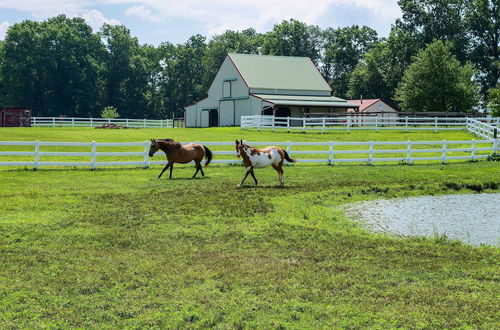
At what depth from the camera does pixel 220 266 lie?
865cm

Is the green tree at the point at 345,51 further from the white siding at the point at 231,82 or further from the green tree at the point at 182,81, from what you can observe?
the white siding at the point at 231,82

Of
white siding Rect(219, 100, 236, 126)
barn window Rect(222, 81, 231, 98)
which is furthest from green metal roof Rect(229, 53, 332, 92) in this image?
white siding Rect(219, 100, 236, 126)

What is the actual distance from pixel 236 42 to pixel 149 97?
16517 mm

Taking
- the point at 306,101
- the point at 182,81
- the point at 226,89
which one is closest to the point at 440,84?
the point at 306,101

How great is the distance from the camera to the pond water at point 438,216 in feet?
39.1

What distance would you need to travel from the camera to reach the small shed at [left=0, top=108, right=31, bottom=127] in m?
50.6

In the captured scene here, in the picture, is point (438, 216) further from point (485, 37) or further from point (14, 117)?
point (485, 37)

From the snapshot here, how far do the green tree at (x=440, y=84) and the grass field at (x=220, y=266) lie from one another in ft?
140

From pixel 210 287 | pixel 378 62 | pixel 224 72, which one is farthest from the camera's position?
pixel 378 62

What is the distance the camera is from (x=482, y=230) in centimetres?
1229

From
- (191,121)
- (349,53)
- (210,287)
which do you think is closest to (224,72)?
(191,121)

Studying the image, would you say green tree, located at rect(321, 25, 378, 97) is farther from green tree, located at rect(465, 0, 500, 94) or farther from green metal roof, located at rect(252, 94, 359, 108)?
green metal roof, located at rect(252, 94, 359, 108)

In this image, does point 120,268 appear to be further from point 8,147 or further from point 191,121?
point 191,121

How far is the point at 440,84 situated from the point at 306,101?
43.9 ft
